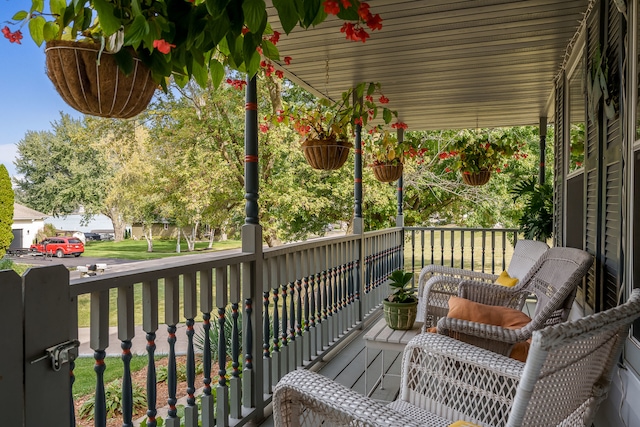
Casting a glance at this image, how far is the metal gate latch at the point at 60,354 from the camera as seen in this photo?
1309 millimetres

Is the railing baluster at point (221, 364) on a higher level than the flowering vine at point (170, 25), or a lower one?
lower

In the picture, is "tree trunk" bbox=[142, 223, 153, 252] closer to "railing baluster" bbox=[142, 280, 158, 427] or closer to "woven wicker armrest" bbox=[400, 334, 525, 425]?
"railing baluster" bbox=[142, 280, 158, 427]

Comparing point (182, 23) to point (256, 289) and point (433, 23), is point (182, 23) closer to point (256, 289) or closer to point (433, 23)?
point (256, 289)

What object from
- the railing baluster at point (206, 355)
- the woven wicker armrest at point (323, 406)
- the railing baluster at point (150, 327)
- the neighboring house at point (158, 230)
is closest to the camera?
the woven wicker armrest at point (323, 406)

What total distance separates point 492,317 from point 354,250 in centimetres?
225

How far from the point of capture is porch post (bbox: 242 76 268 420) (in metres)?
2.49

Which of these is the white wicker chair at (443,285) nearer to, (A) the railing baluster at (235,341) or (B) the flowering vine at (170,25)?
(A) the railing baluster at (235,341)

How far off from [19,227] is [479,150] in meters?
5.53

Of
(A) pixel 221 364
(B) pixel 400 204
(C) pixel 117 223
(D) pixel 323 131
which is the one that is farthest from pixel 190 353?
(C) pixel 117 223

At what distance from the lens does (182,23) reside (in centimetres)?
113

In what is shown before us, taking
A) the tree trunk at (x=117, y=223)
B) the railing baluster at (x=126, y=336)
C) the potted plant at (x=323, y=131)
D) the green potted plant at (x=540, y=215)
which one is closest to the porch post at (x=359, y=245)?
the potted plant at (x=323, y=131)

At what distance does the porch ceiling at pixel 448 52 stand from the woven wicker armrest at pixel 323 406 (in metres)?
2.26

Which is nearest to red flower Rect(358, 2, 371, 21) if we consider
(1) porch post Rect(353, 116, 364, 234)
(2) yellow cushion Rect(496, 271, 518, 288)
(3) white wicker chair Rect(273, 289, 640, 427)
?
(3) white wicker chair Rect(273, 289, 640, 427)

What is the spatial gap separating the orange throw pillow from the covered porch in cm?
39
